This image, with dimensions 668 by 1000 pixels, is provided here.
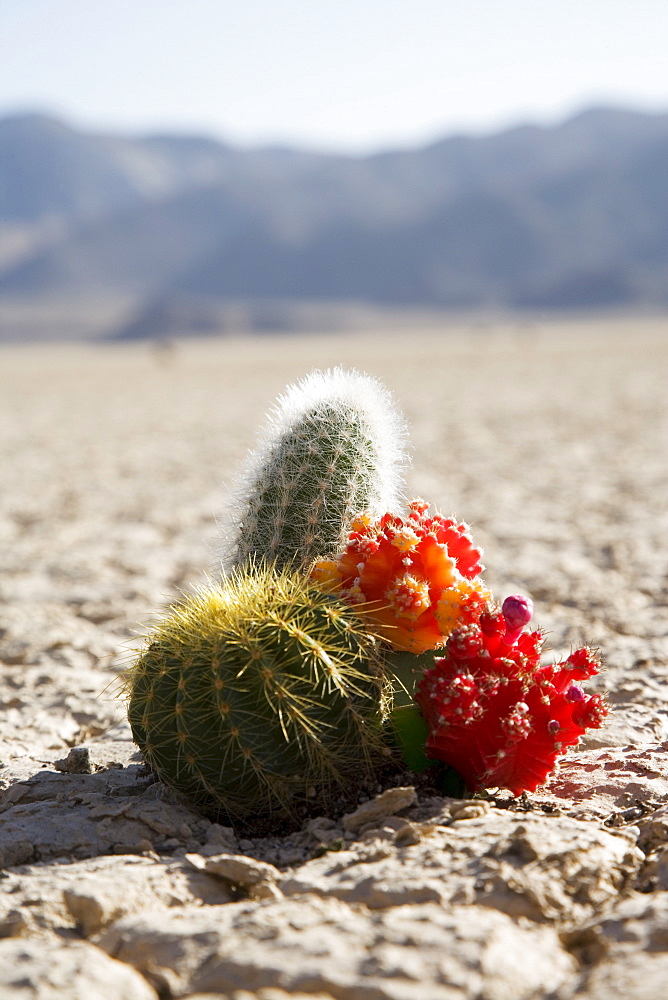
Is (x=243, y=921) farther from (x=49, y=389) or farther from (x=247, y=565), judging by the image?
(x=49, y=389)

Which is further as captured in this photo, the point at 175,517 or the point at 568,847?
the point at 175,517

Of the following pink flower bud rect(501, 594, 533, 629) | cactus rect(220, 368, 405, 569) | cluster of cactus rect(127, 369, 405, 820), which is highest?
cactus rect(220, 368, 405, 569)

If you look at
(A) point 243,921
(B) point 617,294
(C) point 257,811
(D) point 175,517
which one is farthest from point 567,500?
(B) point 617,294

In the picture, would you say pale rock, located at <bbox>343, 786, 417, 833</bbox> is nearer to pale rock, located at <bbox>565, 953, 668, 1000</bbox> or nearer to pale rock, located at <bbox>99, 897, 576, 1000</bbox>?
pale rock, located at <bbox>99, 897, 576, 1000</bbox>

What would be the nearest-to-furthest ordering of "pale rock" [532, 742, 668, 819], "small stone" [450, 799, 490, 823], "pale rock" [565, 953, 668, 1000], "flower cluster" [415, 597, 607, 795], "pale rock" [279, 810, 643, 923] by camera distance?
1. "pale rock" [565, 953, 668, 1000]
2. "pale rock" [279, 810, 643, 923]
3. "small stone" [450, 799, 490, 823]
4. "flower cluster" [415, 597, 607, 795]
5. "pale rock" [532, 742, 668, 819]

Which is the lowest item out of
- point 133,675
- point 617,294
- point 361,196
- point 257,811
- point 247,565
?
point 257,811

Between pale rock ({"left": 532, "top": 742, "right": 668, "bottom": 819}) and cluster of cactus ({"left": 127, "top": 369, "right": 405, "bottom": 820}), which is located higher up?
cluster of cactus ({"left": 127, "top": 369, "right": 405, "bottom": 820})

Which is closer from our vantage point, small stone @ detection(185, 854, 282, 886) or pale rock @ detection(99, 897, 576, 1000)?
pale rock @ detection(99, 897, 576, 1000)

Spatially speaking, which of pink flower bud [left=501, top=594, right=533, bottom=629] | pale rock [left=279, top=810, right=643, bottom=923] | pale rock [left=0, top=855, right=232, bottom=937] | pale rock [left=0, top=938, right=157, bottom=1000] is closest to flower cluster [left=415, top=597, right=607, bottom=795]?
pink flower bud [left=501, top=594, right=533, bottom=629]
